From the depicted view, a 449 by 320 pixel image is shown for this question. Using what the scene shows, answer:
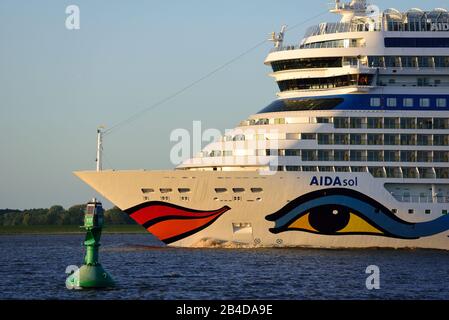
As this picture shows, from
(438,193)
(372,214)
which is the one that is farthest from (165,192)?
(438,193)

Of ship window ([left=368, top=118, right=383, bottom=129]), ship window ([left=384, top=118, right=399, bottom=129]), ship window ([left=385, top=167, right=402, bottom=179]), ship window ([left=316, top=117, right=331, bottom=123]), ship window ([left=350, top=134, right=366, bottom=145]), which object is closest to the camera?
ship window ([left=385, top=167, right=402, bottom=179])

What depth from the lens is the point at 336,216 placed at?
51.0 metres

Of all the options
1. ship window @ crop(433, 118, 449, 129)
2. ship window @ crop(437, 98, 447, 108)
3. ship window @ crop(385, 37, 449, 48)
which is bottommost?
ship window @ crop(433, 118, 449, 129)

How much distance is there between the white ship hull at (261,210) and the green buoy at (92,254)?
59.6 feet

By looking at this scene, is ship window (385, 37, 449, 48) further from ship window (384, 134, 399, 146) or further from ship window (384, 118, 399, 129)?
ship window (384, 134, 399, 146)

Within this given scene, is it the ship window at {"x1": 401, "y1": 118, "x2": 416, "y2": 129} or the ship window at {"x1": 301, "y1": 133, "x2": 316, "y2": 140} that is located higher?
the ship window at {"x1": 401, "y1": 118, "x2": 416, "y2": 129}

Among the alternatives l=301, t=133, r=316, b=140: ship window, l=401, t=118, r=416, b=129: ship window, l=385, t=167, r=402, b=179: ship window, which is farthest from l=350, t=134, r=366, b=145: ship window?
l=401, t=118, r=416, b=129: ship window

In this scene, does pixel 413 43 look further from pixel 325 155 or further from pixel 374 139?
pixel 325 155

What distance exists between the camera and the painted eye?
5072 cm

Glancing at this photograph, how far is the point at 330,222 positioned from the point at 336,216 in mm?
412

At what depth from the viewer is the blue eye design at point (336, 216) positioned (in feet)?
166

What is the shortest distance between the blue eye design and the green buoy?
18.8 meters

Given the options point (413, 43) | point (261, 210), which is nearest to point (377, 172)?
point (261, 210)

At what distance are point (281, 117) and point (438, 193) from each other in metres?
8.64
